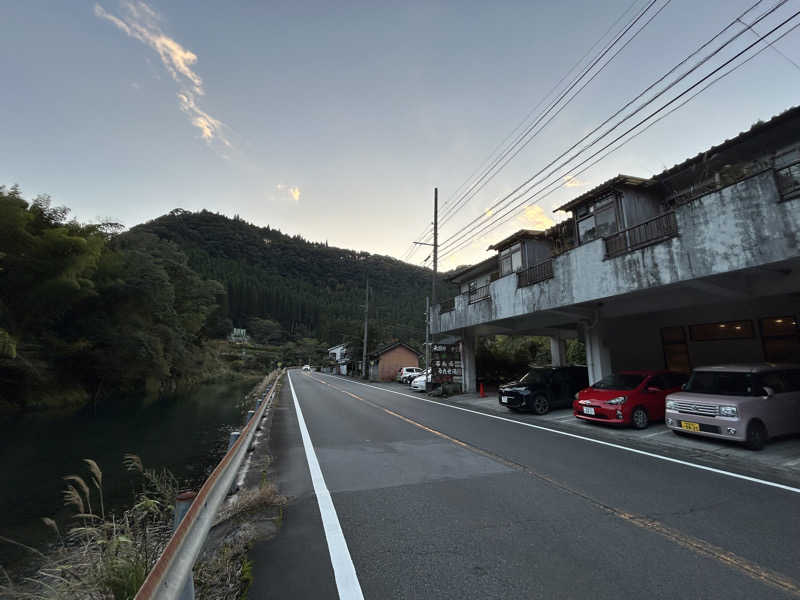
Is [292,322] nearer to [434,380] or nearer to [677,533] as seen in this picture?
[434,380]

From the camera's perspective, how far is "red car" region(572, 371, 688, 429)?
9781 millimetres

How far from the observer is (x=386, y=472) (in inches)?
239

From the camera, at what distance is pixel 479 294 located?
20234 mm

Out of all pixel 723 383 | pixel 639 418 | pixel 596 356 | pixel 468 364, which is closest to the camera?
pixel 723 383

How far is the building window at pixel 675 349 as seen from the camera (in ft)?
50.1

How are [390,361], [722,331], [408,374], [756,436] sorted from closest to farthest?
[756,436], [722,331], [408,374], [390,361]

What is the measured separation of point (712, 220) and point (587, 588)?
9044 mm

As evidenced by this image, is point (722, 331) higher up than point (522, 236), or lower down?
lower down

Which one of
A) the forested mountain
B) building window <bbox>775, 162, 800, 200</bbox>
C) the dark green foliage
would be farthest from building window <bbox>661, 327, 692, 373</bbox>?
the forested mountain

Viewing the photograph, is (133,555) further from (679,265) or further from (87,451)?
(87,451)

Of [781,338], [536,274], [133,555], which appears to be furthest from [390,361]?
[133,555]

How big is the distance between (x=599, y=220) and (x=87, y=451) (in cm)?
2005

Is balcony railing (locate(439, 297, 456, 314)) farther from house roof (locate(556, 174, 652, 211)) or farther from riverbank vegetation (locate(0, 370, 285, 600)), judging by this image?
riverbank vegetation (locate(0, 370, 285, 600))

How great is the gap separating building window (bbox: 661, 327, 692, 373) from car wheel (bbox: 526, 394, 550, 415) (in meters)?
6.36
